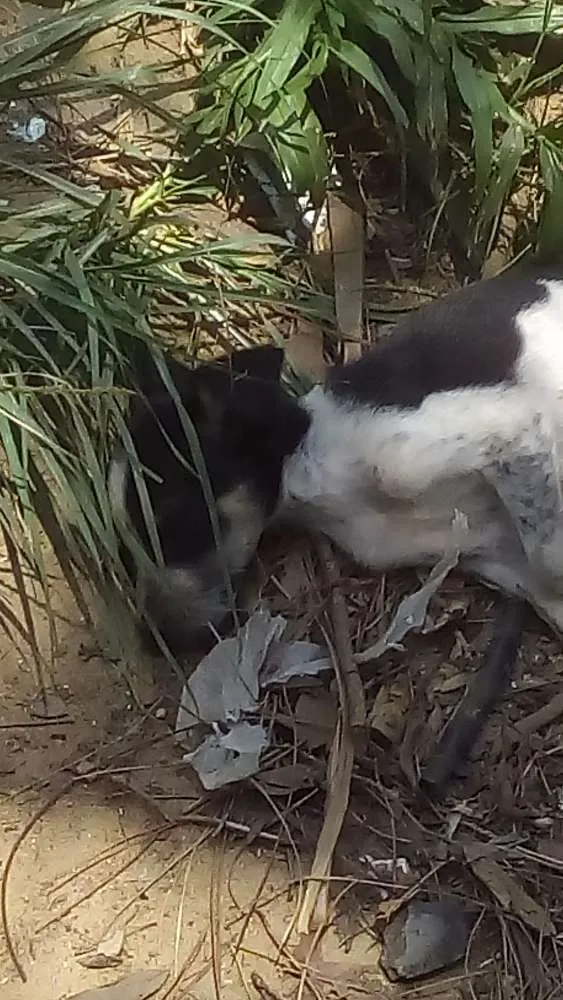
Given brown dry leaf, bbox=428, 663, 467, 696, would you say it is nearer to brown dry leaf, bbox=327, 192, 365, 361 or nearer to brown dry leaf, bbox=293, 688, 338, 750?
brown dry leaf, bbox=293, 688, 338, 750

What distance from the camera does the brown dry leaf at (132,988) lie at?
83.2 inches

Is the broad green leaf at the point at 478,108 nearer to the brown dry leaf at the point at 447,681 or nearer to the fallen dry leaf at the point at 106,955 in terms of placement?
the brown dry leaf at the point at 447,681

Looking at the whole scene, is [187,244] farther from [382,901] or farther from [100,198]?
[382,901]

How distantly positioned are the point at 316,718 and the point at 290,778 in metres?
0.11

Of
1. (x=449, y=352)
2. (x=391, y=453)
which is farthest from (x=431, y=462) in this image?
(x=449, y=352)

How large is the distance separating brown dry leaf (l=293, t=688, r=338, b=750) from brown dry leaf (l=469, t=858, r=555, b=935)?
296mm

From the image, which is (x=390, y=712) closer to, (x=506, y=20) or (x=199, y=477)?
(x=199, y=477)

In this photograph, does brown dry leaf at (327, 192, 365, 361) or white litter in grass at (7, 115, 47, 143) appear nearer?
brown dry leaf at (327, 192, 365, 361)

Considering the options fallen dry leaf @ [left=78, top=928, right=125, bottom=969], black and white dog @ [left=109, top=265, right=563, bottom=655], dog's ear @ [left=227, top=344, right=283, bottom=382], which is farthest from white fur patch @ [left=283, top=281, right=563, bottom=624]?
fallen dry leaf @ [left=78, top=928, right=125, bottom=969]

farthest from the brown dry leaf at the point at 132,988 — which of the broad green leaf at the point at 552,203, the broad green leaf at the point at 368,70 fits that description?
the broad green leaf at the point at 368,70

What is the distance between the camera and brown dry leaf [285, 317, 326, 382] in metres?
2.78

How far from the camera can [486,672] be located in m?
2.46

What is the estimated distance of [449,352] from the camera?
246 centimetres

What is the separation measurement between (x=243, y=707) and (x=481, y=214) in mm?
959
